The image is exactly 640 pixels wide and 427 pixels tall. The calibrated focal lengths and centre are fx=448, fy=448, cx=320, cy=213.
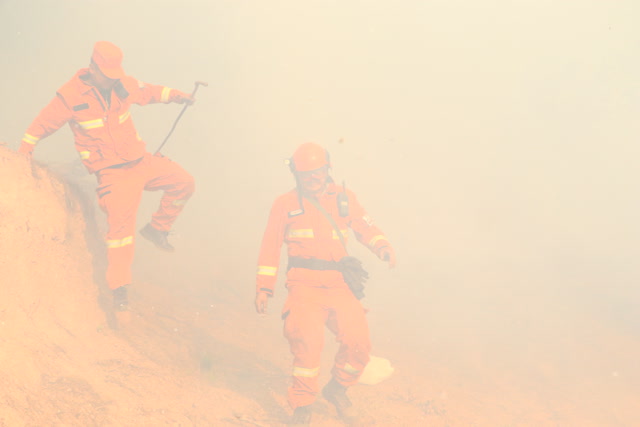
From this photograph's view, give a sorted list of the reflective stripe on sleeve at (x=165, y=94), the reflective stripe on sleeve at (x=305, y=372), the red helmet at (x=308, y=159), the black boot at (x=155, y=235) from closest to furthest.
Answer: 1. the reflective stripe on sleeve at (x=305, y=372)
2. the red helmet at (x=308, y=159)
3. the reflective stripe on sleeve at (x=165, y=94)
4. the black boot at (x=155, y=235)

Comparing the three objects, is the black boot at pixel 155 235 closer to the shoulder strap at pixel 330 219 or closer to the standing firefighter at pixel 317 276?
the standing firefighter at pixel 317 276

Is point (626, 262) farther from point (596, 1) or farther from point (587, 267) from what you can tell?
point (596, 1)

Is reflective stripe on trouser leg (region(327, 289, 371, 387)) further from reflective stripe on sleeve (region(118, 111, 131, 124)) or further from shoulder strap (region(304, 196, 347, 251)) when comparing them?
reflective stripe on sleeve (region(118, 111, 131, 124))

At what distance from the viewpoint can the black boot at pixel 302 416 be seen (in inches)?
141

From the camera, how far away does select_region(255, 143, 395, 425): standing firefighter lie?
3594 mm

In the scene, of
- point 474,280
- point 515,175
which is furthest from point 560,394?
point 515,175

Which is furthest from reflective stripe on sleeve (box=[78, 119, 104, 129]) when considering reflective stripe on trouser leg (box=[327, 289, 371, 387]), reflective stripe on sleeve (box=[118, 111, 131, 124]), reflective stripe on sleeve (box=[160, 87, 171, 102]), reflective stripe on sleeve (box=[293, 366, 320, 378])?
reflective stripe on sleeve (box=[293, 366, 320, 378])

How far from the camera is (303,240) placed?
13.3 ft

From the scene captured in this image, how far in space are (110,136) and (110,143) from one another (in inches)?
2.5

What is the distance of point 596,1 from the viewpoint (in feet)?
65.4

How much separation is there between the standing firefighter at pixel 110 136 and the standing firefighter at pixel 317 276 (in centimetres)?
128

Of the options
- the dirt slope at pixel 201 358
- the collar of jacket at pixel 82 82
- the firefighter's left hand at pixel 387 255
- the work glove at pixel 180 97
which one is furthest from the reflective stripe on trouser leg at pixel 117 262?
the firefighter's left hand at pixel 387 255

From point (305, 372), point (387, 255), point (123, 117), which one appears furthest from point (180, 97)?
point (305, 372)

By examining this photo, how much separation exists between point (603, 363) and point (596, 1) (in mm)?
19598
